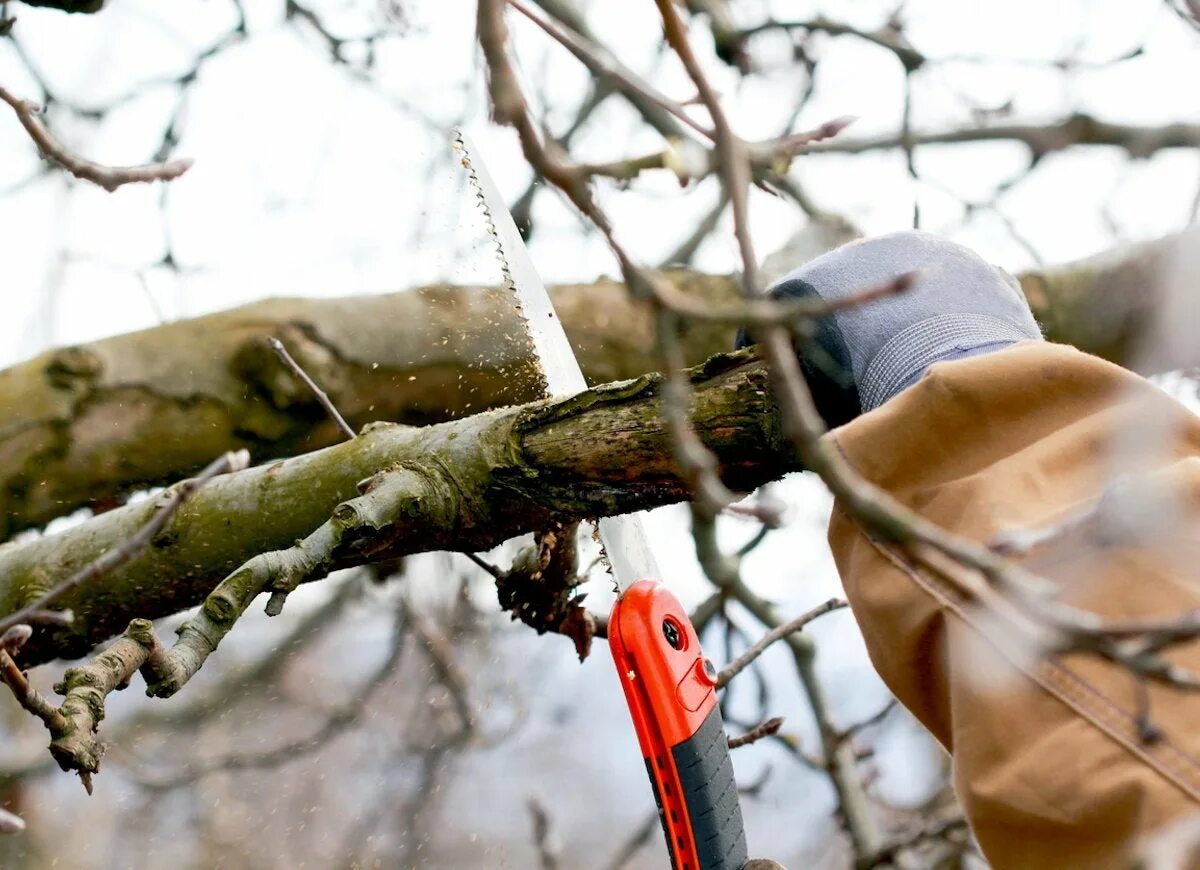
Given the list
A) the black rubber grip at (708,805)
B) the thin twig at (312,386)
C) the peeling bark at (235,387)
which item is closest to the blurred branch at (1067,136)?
the peeling bark at (235,387)

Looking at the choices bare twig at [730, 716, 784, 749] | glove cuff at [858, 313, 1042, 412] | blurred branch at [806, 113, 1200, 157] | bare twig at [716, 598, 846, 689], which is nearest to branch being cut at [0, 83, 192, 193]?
glove cuff at [858, 313, 1042, 412]

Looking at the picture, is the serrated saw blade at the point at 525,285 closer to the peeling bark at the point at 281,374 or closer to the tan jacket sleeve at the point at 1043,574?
the peeling bark at the point at 281,374

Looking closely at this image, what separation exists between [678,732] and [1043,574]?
0.65 meters

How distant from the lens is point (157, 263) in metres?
2.98

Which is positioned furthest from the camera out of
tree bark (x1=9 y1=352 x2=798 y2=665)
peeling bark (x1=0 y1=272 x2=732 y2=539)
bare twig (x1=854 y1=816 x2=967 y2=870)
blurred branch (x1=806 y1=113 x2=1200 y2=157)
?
blurred branch (x1=806 y1=113 x2=1200 y2=157)

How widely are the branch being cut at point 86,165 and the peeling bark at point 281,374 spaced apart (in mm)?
897

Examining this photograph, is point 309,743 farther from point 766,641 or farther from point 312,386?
point 766,641

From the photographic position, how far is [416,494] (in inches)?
56.6

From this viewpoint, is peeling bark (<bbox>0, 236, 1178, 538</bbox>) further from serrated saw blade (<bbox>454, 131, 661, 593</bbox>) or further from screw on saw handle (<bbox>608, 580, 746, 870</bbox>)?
screw on saw handle (<bbox>608, 580, 746, 870</bbox>)

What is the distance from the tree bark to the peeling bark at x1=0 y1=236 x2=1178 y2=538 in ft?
1.29

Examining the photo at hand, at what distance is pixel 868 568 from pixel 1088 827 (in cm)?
27

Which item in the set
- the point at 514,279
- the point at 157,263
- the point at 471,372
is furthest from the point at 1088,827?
the point at 157,263

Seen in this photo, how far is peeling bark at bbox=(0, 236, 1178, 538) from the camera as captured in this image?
2264 mm

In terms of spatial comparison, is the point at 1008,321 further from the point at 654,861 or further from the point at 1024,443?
the point at 654,861
